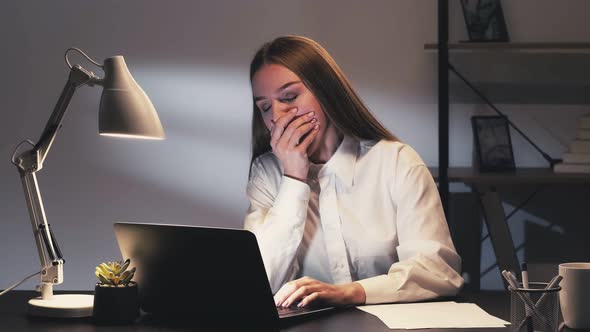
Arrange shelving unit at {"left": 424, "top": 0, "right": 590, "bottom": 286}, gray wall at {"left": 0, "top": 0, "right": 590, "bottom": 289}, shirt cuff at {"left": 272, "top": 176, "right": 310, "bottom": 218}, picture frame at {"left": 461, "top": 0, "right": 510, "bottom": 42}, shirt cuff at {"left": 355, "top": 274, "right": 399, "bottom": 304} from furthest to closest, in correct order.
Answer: gray wall at {"left": 0, "top": 0, "right": 590, "bottom": 289}
picture frame at {"left": 461, "top": 0, "right": 510, "bottom": 42}
shelving unit at {"left": 424, "top": 0, "right": 590, "bottom": 286}
shirt cuff at {"left": 272, "top": 176, "right": 310, "bottom": 218}
shirt cuff at {"left": 355, "top": 274, "right": 399, "bottom": 304}

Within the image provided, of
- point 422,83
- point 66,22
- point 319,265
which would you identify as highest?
point 66,22

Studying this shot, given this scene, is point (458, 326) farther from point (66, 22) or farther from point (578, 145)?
point (66, 22)

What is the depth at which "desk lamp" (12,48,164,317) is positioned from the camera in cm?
162

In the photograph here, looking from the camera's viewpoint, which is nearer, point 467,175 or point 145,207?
point 467,175

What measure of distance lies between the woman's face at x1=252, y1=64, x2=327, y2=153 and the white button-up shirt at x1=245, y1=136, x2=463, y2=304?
4.5 inches

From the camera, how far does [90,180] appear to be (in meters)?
3.38

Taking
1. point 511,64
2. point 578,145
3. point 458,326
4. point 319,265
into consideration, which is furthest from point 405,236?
point 511,64

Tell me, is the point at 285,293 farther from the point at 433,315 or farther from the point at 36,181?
the point at 36,181

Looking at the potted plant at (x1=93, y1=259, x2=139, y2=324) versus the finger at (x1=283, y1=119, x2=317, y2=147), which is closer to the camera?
the potted plant at (x1=93, y1=259, x2=139, y2=324)

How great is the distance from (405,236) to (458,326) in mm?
560

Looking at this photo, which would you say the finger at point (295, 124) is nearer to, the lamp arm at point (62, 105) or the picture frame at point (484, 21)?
the lamp arm at point (62, 105)

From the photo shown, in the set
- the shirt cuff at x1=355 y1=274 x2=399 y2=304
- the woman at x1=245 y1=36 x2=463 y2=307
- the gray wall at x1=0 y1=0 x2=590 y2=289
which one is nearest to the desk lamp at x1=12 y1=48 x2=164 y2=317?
the shirt cuff at x1=355 y1=274 x2=399 y2=304

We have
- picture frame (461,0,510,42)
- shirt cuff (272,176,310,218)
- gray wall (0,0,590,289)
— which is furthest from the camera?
gray wall (0,0,590,289)

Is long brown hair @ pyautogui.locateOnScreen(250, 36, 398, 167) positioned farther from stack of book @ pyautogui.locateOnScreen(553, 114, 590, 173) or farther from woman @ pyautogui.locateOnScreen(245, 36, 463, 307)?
stack of book @ pyautogui.locateOnScreen(553, 114, 590, 173)
